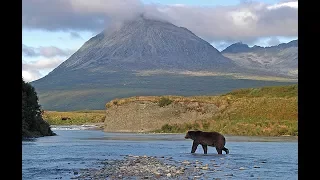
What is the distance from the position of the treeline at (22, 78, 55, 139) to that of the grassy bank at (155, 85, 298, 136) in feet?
60.3

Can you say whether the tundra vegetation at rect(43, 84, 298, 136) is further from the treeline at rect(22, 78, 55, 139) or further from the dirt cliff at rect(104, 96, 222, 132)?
the treeline at rect(22, 78, 55, 139)

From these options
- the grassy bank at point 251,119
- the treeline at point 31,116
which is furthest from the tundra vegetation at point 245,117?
the treeline at point 31,116

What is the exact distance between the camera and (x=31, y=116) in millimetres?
54531

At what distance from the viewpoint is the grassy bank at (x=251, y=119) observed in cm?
6009

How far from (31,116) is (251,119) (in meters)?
25.1

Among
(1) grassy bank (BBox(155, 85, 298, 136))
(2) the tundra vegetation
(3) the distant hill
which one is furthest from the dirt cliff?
(1) grassy bank (BBox(155, 85, 298, 136))

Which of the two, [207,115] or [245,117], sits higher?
[207,115]

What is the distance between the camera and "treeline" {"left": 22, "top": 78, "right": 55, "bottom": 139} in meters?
53.0

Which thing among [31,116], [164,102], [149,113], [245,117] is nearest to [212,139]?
[31,116]

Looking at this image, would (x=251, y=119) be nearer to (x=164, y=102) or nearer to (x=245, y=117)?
(x=245, y=117)
